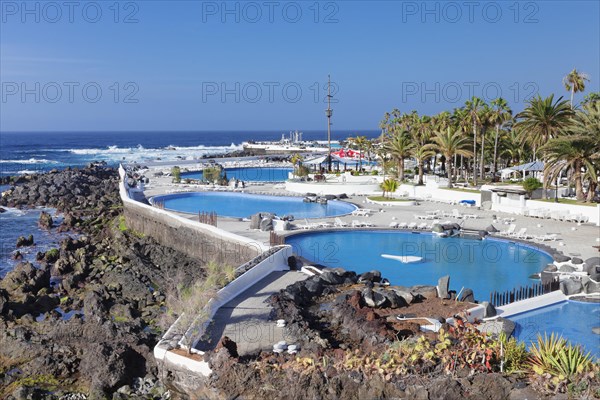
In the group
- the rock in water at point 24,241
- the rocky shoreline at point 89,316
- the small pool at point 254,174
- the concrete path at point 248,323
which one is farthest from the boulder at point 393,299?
the small pool at point 254,174

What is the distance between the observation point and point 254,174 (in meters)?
62.1

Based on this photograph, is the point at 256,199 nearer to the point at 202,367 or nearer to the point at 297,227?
the point at 297,227

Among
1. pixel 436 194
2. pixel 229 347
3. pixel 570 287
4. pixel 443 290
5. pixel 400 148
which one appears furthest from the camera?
pixel 400 148

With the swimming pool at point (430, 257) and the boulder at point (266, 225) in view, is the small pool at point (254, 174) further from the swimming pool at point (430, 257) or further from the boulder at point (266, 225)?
the swimming pool at point (430, 257)

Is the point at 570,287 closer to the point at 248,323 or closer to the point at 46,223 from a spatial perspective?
the point at 248,323

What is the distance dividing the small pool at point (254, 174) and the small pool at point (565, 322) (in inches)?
1672

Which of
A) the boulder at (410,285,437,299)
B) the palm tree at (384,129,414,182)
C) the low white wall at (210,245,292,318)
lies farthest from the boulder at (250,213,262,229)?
the palm tree at (384,129,414,182)

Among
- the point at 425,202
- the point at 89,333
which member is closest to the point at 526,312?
the point at 89,333

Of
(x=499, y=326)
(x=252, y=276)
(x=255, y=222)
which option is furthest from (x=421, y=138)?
(x=499, y=326)

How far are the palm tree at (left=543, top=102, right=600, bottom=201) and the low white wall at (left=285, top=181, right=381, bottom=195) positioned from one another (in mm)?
13063

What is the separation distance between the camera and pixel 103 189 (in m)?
49.7

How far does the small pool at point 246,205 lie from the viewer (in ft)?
110

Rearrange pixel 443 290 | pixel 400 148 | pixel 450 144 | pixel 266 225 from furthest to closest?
pixel 400 148 → pixel 450 144 → pixel 266 225 → pixel 443 290

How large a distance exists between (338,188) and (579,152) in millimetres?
16437
